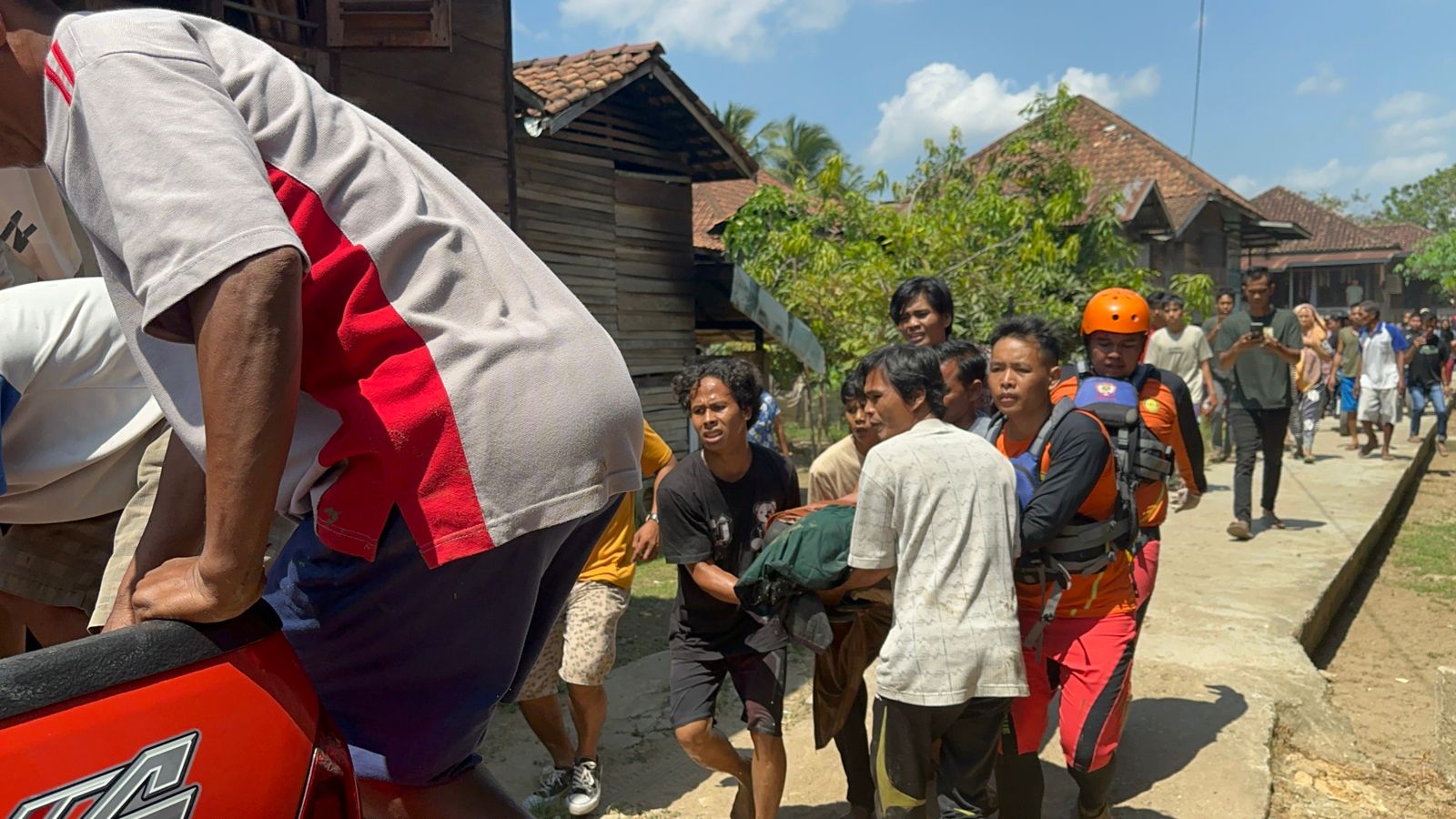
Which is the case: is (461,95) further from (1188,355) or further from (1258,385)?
(1258,385)

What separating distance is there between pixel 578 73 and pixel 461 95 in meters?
3.18

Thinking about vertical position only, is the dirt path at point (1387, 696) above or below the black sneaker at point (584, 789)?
below

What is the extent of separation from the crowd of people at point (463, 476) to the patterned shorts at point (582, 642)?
0.01m

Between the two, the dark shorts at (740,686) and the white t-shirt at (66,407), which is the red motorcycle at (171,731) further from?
the dark shorts at (740,686)

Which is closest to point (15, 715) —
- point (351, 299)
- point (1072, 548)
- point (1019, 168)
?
point (351, 299)

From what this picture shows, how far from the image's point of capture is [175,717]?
1.17 metres

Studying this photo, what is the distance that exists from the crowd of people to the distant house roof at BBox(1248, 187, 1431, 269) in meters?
31.6

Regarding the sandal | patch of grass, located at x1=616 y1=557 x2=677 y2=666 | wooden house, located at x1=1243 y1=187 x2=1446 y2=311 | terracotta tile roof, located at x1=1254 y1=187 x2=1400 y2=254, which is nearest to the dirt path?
the sandal

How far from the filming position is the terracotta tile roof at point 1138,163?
22406 mm

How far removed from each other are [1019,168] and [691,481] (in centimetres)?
1125

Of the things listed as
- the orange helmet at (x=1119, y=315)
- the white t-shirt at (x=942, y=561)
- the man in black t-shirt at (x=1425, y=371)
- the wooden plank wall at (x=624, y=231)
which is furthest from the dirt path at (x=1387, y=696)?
the wooden plank wall at (x=624, y=231)

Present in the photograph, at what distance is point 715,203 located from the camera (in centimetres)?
2673

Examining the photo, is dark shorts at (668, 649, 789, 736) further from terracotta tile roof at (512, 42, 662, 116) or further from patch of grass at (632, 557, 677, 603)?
terracotta tile roof at (512, 42, 662, 116)

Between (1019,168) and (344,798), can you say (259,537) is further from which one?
(1019,168)
